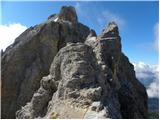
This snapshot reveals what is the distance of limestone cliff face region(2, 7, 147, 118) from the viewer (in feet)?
129

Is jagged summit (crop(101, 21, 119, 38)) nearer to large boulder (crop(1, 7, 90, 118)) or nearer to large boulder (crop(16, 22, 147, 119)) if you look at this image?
large boulder (crop(1, 7, 90, 118))

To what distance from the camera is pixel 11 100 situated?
78.9 metres

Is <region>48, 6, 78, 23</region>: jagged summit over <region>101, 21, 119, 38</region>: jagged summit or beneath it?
over

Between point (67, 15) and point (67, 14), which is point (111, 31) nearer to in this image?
point (67, 15)

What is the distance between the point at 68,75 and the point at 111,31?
3992 centimetres

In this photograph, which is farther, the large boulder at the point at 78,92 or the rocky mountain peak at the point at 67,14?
the rocky mountain peak at the point at 67,14

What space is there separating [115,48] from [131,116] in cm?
1730

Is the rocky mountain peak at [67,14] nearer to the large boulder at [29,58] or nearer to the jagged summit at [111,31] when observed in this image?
the large boulder at [29,58]

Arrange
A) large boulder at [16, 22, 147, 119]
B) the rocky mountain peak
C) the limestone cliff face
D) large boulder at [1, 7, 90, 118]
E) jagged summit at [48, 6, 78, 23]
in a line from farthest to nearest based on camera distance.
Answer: the rocky mountain peak < jagged summit at [48, 6, 78, 23] < large boulder at [1, 7, 90, 118] < the limestone cliff face < large boulder at [16, 22, 147, 119]

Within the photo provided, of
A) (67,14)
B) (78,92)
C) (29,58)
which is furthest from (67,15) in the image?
(78,92)

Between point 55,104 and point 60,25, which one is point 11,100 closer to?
point 60,25

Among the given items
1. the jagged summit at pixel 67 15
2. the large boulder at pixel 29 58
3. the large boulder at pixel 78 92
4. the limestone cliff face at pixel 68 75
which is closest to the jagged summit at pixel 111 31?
the limestone cliff face at pixel 68 75

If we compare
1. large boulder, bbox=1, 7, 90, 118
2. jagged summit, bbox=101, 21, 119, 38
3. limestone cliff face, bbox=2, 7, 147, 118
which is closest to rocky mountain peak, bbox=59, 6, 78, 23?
limestone cliff face, bbox=2, 7, 147, 118

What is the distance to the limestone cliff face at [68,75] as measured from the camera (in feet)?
129
